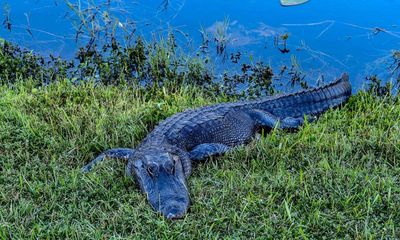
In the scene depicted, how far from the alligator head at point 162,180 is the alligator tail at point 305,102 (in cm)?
138

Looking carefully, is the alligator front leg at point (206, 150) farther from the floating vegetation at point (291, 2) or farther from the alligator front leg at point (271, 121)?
the floating vegetation at point (291, 2)

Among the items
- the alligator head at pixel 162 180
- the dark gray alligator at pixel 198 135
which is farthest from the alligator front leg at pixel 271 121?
the alligator head at pixel 162 180

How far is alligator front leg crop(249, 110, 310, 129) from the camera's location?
196 inches

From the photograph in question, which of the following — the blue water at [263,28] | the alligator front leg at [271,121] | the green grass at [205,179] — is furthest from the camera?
the blue water at [263,28]

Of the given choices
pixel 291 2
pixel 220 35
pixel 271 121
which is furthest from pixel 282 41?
pixel 271 121

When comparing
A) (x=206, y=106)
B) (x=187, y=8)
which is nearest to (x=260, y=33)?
(x=187, y=8)

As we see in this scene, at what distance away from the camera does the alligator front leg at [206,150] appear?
14.3ft

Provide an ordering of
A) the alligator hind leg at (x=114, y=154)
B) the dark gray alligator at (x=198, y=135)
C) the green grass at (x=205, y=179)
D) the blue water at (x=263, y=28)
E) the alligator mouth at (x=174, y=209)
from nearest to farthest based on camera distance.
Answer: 1. the green grass at (x=205, y=179)
2. the alligator mouth at (x=174, y=209)
3. the dark gray alligator at (x=198, y=135)
4. the alligator hind leg at (x=114, y=154)
5. the blue water at (x=263, y=28)

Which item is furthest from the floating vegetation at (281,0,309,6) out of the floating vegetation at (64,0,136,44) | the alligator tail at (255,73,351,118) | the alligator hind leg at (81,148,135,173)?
the alligator hind leg at (81,148,135,173)

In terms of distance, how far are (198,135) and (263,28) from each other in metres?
2.76

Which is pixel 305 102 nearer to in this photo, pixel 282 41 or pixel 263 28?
pixel 282 41

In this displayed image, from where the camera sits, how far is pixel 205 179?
A: 4023 mm

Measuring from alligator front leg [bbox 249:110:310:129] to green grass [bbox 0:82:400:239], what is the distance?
0.69 feet

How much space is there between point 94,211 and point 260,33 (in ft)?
13.0
